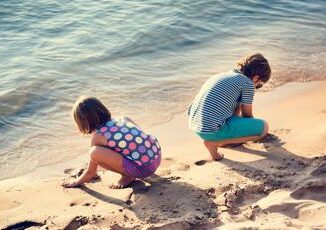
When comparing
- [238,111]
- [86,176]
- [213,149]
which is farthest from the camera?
[238,111]

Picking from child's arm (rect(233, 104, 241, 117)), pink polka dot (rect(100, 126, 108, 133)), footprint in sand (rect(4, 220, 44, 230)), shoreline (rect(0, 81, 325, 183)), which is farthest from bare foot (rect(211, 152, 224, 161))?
footprint in sand (rect(4, 220, 44, 230))

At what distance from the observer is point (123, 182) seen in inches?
173

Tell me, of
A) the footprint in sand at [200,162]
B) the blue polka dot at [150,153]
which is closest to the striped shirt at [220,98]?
the footprint in sand at [200,162]

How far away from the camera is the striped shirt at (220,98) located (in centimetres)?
466

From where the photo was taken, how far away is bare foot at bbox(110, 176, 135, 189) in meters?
4.37

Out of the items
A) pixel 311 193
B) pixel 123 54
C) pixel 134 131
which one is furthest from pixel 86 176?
pixel 123 54

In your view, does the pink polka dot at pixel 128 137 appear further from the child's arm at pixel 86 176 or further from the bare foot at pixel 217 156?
the bare foot at pixel 217 156

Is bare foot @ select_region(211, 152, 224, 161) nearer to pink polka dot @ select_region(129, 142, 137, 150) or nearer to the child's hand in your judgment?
pink polka dot @ select_region(129, 142, 137, 150)

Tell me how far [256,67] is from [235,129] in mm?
537

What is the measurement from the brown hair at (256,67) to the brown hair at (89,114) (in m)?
1.25

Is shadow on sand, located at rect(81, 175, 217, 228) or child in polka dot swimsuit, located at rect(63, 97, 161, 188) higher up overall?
child in polka dot swimsuit, located at rect(63, 97, 161, 188)

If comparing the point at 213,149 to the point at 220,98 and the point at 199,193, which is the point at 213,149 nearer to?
the point at 220,98

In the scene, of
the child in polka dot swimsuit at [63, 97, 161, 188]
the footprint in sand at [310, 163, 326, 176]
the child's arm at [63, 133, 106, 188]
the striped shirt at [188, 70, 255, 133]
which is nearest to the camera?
the footprint in sand at [310, 163, 326, 176]

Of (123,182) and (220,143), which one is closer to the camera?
(123,182)
